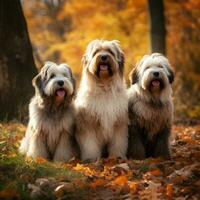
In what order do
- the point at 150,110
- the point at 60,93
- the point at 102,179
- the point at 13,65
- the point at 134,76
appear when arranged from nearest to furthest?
the point at 102,179, the point at 60,93, the point at 150,110, the point at 134,76, the point at 13,65

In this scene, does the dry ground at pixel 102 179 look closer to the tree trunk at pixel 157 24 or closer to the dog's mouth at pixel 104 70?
the dog's mouth at pixel 104 70

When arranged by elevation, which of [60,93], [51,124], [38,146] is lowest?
[38,146]

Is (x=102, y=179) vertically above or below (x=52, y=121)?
below

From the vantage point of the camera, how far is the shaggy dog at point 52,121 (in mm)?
8117

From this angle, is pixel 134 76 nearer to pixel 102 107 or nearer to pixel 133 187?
pixel 102 107

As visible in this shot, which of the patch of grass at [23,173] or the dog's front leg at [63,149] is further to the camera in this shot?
the dog's front leg at [63,149]

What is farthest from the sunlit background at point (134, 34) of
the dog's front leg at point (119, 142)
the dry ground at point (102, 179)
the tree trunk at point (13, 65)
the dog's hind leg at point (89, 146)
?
the dry ground at point (102, 179)

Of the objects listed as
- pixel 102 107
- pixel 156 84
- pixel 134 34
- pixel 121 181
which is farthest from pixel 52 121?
pixel 134 34

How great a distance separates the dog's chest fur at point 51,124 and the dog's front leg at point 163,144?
1231mm

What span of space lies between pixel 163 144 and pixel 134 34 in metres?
16.9

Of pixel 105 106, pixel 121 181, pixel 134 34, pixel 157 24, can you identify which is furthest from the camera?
pixel 134 34

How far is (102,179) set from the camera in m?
6.53

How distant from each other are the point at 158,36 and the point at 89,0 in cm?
1223

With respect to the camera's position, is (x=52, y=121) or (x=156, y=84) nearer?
(x=156, y=84)
